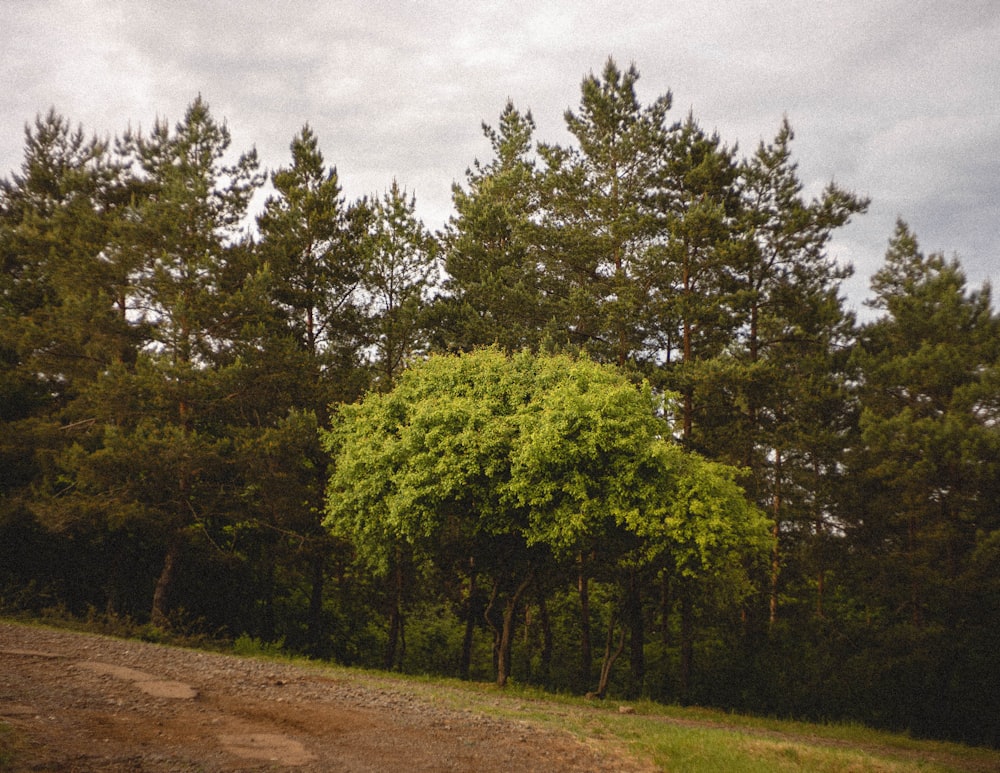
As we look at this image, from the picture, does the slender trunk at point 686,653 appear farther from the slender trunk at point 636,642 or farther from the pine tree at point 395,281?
the pine tree at point 395,281

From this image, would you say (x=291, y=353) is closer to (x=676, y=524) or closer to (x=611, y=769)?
(x=676, y=524)

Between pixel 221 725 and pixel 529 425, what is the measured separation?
973 centimetres

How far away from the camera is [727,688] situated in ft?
75.3

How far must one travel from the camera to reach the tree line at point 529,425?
696 inches

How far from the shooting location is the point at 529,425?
16.3 m

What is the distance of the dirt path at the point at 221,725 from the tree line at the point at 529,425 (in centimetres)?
609

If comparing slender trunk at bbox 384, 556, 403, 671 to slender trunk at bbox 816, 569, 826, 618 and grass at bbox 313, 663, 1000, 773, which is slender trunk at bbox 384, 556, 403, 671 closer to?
grass at bbox 313, 663, 1000, 773

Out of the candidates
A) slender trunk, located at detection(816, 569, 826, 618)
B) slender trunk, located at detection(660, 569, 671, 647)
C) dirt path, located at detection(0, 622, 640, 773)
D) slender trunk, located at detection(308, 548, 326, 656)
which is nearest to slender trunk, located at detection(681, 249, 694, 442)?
slender trunk, located at detection(660, 569, 671, 647)

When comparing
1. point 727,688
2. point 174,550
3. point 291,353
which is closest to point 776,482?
point 727,688

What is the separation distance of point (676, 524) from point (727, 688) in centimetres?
1041

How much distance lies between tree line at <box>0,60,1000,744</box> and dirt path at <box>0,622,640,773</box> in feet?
20.0

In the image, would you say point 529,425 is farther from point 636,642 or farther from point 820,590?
point 820,590

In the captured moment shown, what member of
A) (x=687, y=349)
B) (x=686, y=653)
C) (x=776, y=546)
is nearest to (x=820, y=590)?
(x=776, y=546)

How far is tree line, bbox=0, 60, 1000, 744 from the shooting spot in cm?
1769
